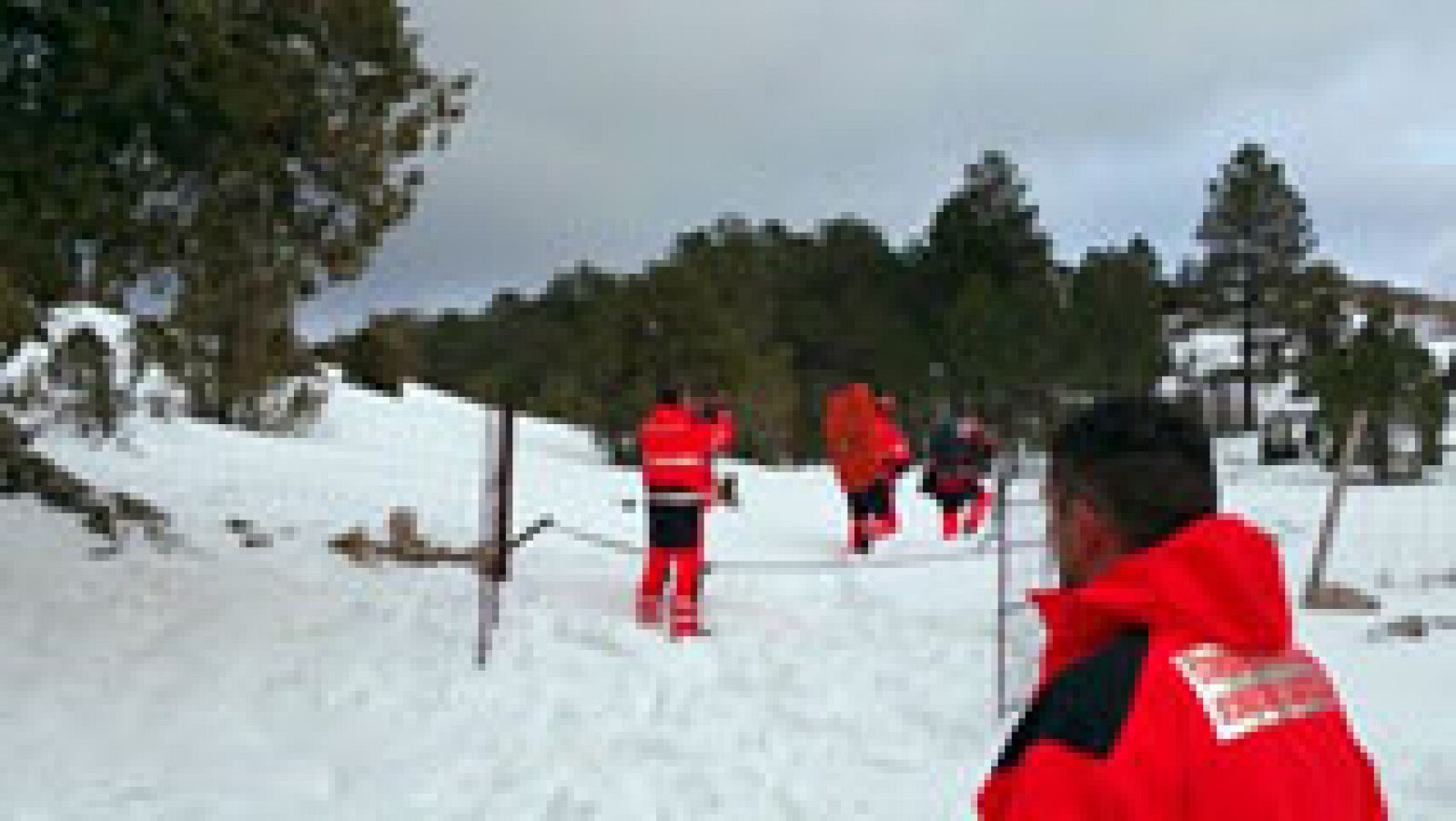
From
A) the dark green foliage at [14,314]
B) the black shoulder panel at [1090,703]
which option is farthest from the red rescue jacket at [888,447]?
the black shoulder panel at [1090,703]

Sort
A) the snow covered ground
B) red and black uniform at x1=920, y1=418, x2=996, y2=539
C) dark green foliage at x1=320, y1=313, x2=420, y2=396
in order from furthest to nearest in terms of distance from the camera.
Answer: dark green foliage at x1=320, y1=313, x2=420, y2=396, red and black uniform at x1=920, y1=418, x2=996, y2=539, the snow covered ground

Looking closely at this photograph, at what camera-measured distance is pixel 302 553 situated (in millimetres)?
13539

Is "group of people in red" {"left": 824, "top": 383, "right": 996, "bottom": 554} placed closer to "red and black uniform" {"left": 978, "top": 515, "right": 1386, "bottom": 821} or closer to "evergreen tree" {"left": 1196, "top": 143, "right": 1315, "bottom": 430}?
"red and black uniform" {"left": 978, "top": 515, "right": 1386, "bottom": 821}

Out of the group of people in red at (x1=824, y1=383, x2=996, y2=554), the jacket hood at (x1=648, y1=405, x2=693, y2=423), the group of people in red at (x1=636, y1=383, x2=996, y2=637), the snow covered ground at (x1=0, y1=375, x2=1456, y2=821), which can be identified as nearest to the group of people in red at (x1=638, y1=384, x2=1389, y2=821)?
the snow covered ground at (x1=0, y1=375, x2=1456, y2=821)

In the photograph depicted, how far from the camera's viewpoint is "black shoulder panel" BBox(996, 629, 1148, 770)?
2.27 m

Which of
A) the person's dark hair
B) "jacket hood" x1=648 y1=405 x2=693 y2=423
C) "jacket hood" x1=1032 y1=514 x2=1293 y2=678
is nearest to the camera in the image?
"jacket hood" x1=1032 y1=514 x2=1293 y2=678

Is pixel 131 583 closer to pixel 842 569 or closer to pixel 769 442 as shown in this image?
pixel 842 569

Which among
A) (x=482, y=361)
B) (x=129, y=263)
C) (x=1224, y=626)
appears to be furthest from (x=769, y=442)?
(x=1224, y=626)

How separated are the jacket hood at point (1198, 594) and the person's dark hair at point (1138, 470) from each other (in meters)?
0.06

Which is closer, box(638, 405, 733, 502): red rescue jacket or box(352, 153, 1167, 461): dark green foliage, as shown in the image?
box(638, 405, 733, 502): red rescue jacket

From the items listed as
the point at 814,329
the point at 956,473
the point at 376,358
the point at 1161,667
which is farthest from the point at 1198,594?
the point at 814,329

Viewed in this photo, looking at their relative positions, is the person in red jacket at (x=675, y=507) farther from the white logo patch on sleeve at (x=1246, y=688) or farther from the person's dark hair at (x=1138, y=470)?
the white logo patch on sleeve at (x=1246, y=688)

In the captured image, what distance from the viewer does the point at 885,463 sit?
19156 millimetres

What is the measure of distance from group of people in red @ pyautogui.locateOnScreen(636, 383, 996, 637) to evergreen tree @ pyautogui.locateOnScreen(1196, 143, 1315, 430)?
152 ft
